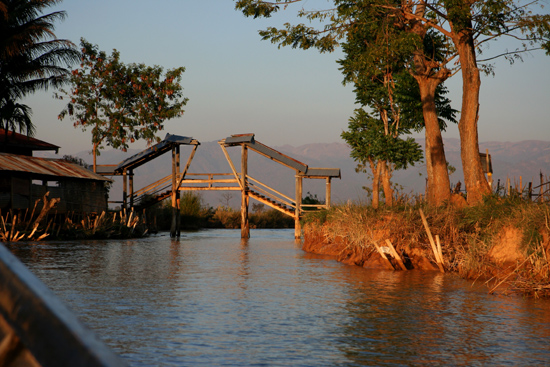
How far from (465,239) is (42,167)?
73.7ft

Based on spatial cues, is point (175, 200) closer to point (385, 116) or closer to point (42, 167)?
point (42, 167)

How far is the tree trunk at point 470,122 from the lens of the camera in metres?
21.5

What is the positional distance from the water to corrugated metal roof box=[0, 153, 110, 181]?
1268 centimetres

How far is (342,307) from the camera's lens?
1091cm

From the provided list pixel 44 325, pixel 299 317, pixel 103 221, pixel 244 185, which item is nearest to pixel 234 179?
pixel 244 185

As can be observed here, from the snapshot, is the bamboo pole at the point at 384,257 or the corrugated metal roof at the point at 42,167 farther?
the corrugated metal roof at the point at 42,167

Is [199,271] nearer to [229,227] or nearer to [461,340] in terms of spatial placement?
[461,340]

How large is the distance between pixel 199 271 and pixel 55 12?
22626mm

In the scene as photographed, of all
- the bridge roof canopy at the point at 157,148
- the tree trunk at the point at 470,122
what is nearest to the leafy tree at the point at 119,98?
the bridge roof canopy at the point at 157,148

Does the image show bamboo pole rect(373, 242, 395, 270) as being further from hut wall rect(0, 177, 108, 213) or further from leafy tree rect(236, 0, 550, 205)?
hut wall rect(0, 177, 108, 213)

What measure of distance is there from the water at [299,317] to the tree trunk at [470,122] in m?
6.06

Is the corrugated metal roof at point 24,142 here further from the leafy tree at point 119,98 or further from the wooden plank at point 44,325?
the wooden plank at point 44,325

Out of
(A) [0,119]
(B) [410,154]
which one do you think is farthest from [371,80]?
(A) [0,119]

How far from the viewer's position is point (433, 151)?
24828mm
